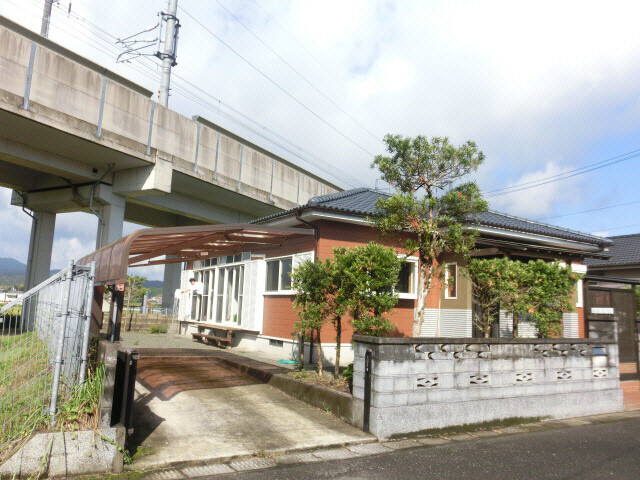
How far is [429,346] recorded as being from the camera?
645 centimetres

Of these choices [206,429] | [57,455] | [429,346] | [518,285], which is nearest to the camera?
[57,455]

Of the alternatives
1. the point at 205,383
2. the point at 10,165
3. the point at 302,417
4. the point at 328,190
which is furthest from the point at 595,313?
the point at 10,165

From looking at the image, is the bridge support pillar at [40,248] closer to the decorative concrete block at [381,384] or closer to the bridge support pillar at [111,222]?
the bridge support pillar at [111,222]

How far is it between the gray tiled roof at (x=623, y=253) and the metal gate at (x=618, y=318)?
9.03 m

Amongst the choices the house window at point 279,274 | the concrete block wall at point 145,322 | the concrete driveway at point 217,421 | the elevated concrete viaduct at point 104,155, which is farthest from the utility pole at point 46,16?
the concrete driveway at point 217,421

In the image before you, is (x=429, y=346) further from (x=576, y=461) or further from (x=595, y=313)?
(x=595, y=313)

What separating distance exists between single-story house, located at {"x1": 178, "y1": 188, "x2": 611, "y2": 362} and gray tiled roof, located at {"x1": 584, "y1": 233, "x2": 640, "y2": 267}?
633 cm

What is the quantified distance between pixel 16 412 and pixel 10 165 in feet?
52.1

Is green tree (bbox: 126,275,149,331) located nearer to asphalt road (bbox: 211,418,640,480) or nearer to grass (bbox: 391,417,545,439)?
grass (bbox: 391,417,545,439)

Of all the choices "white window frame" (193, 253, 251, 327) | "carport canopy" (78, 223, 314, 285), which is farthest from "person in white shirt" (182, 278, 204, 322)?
"carport canopy" (78, 223, 314, 285)

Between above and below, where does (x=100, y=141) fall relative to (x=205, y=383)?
above

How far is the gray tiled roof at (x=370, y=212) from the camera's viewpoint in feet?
33.8

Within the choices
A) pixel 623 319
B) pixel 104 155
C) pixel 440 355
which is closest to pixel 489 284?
pixel 440 355

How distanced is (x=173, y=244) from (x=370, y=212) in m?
4.47
